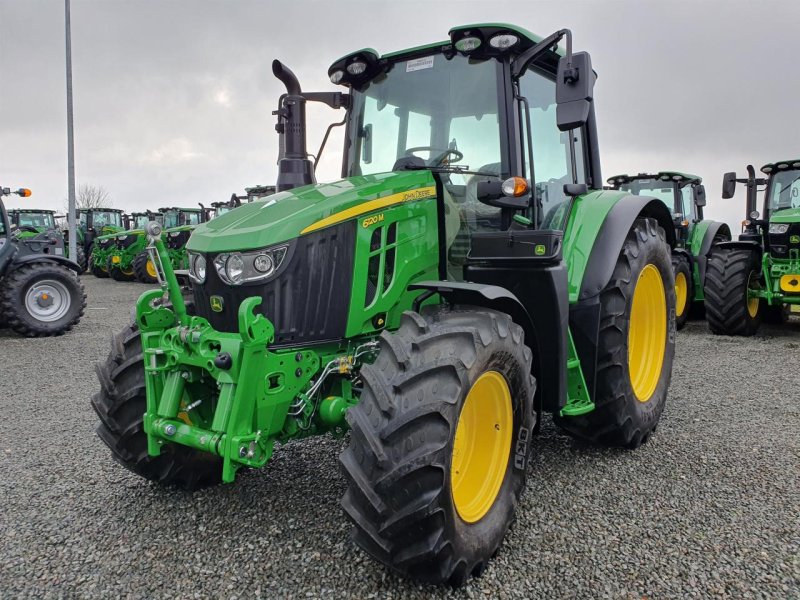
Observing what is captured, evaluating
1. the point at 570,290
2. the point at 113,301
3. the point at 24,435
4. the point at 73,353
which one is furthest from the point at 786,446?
the point at 113,301

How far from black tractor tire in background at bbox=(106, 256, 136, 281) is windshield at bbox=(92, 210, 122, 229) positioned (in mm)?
6766

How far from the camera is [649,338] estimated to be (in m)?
4.16

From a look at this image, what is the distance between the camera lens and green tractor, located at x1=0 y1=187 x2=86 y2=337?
823 cm

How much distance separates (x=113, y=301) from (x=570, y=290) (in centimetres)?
1221

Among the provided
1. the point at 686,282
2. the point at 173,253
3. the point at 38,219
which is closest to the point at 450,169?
the point at 686,282

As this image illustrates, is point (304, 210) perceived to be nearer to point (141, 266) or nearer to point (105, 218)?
point (141, 266)

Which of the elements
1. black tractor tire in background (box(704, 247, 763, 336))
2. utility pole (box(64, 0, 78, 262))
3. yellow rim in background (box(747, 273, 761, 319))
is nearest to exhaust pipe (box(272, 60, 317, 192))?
black tractor tire in background (box(704, 247, 763, 336))

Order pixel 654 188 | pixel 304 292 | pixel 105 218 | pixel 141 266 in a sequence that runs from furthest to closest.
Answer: pixel 105 218 → pixel 141 266 → pixel 654 188 → pixel 304 292

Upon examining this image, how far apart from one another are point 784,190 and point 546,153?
21.9 ft

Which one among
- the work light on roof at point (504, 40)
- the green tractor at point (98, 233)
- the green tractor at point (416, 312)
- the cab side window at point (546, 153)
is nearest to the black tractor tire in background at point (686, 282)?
the green tractor at point (416, 312)

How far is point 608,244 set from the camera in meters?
3.43

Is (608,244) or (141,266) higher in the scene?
(141,266)

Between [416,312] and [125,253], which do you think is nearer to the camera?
[416,312]

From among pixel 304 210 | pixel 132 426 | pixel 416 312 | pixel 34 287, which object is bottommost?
pixel 132 426
